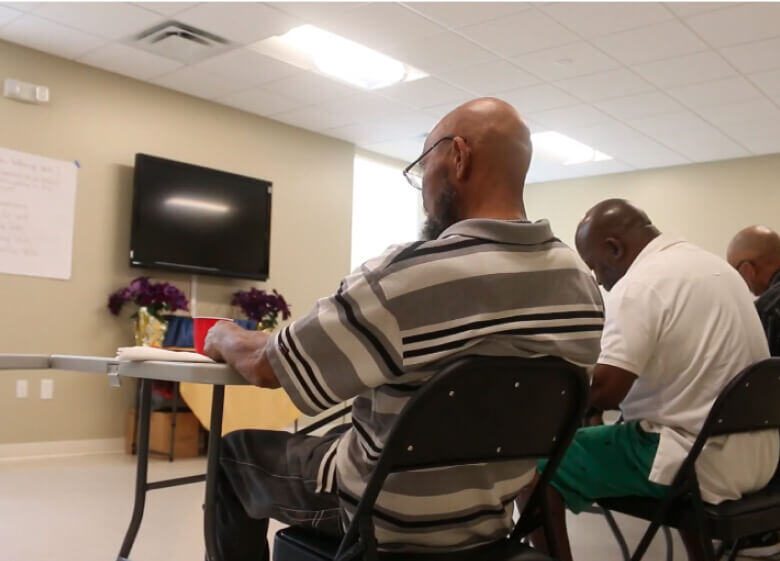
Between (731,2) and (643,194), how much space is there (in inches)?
150

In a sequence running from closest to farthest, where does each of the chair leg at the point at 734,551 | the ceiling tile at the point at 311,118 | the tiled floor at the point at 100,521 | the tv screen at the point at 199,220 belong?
the chair leg at the point at 734,551 < the tiled floor at the point at 100,521 < the tv screen at the point at 199,220 < the ceiling tile at the point at 311,118

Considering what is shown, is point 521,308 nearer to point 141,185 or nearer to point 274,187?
point 141,185

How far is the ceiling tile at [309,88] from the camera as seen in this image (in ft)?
16.9

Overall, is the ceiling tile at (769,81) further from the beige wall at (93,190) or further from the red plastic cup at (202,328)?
the red plastic cup at (202,328)

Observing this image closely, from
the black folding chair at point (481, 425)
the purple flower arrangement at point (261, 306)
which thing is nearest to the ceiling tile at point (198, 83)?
the purple flower arrangement at point (261, 306)

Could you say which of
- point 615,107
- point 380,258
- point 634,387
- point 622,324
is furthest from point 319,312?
point 615,107

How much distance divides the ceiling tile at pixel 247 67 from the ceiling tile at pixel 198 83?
0.30 feet

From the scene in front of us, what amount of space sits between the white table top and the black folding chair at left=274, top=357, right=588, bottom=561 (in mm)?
290

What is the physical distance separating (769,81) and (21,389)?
5.25m

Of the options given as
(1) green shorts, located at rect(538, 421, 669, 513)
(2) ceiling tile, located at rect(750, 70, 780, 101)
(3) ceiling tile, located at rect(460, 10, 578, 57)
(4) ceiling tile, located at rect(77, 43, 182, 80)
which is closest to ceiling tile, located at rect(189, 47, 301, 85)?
(4) ceiling tile, located at rect(77, 43, 182, 80)

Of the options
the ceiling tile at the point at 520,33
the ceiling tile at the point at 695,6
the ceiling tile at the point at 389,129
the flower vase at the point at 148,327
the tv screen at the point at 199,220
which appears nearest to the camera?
the ceiling tile at the point at 695,6

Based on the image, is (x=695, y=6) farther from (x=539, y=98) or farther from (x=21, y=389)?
(x=21, y=389)

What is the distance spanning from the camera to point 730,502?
5.49 ft

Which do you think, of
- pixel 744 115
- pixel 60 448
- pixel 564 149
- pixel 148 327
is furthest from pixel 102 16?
pixel 744 115
